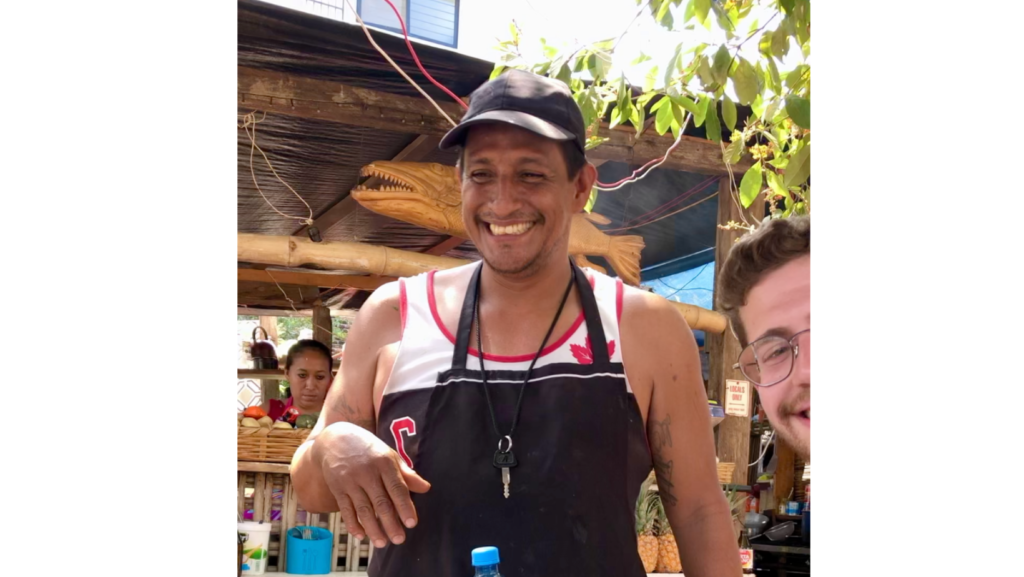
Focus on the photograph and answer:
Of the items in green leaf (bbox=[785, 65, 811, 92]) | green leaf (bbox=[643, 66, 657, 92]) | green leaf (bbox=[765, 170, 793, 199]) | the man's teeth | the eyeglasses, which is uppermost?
green leaf (bbox=[643, 66, 657, 92])

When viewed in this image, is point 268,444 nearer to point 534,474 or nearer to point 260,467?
point 260,467

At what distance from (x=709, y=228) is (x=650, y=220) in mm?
402

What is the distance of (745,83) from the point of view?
1.55 metres

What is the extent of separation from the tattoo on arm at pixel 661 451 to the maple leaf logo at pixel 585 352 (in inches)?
5.8

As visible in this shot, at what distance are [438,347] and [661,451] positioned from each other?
0.39 metres

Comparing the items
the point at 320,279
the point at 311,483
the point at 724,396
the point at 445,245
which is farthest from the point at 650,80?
the point at 320,279

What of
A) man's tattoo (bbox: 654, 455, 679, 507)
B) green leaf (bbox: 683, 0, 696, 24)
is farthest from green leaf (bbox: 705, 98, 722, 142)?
man's tattoo (bbox: 654, 455, 679, 507)

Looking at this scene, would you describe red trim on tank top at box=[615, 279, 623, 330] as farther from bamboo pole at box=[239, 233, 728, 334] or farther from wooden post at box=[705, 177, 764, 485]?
wooden post at box=[705, 177, 764, 485]

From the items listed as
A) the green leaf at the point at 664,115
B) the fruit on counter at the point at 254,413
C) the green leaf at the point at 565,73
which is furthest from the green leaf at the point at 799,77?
the fruit on counter at the point at 254,413

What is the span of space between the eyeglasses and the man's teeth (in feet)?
1.22

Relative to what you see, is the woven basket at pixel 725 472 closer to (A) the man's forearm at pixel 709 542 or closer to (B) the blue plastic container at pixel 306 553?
(B) the blue plastic container at pixel 306 553

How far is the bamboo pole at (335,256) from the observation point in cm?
361

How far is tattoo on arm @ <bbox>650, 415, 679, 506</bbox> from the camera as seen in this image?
55.2 inches
